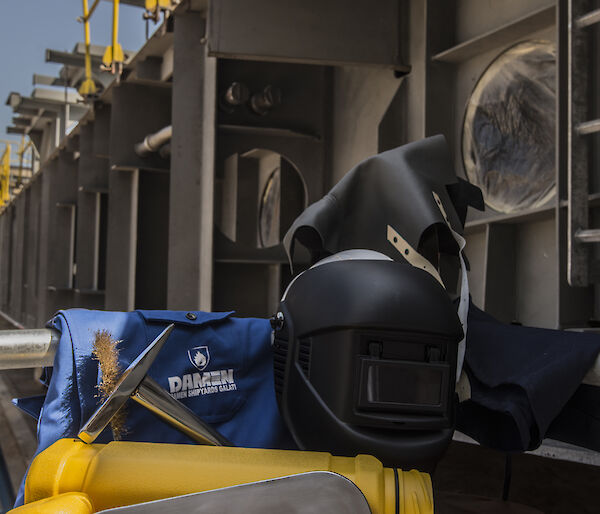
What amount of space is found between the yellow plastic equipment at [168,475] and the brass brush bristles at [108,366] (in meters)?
0.13

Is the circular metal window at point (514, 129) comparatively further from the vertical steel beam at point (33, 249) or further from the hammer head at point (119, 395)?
the vertical steel beam at point (33, 249)

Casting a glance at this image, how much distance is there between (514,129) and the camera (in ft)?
9.14

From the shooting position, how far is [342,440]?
89cm

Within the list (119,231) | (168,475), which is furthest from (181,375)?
(119,231)

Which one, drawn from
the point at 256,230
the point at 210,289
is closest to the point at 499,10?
the point at 210,289

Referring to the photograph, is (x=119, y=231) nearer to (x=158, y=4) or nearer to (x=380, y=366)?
(x=158, y=4)

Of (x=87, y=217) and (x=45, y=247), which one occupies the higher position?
(x=87, y=217)

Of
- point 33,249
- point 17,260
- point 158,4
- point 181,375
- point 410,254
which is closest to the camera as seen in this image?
point 181,375

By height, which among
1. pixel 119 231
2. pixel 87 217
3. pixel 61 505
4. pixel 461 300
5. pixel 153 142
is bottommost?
pixel 61 505

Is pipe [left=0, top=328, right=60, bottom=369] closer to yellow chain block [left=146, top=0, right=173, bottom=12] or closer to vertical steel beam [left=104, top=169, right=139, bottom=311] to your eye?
yellow chain block [left=146, top=0, right=173, bottom=12]

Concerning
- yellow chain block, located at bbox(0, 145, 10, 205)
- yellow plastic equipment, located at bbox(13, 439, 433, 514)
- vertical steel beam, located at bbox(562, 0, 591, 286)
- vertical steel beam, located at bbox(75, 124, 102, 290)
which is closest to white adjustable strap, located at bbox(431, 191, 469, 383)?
yellow plastic equipment, located at bbox(13, 439, 433, 514)

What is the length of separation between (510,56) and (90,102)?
15.1ft

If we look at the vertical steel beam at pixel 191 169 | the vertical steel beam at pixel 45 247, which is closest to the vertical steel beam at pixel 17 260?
the vertical steel beam at pixel 45 247

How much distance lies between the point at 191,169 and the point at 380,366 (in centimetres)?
326
